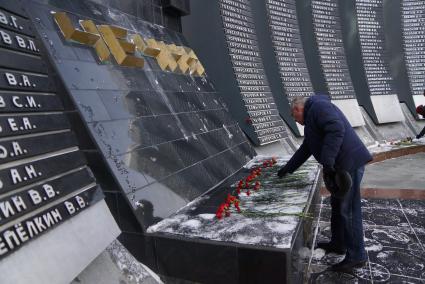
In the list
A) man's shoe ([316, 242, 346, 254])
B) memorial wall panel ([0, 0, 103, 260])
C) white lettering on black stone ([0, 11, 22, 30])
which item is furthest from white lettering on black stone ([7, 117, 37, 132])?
man's shoe ([316, 242, 346, 254])

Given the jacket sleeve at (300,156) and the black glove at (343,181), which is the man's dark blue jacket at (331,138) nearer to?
the black glove at (343,181)

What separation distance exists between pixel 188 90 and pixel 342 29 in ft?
23.6

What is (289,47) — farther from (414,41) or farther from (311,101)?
(311,101)

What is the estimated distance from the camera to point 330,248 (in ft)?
11.6

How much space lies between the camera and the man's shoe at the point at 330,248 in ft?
11.4

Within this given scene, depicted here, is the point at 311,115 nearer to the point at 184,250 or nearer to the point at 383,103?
the point at 184,250

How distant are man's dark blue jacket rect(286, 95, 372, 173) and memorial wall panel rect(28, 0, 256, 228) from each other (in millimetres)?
1431

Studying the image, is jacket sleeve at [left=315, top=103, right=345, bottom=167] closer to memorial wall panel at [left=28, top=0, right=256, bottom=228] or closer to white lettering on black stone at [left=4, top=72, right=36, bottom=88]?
memorial wall panel at [left=28, top=0, right=256, bottom=228]

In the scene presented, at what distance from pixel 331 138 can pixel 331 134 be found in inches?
1.5

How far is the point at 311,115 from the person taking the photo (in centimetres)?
315

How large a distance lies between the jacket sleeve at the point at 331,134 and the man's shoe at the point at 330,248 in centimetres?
108

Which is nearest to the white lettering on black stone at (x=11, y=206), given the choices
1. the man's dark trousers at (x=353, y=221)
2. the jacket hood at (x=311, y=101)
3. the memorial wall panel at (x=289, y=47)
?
the jacket hood at (x=311, y=101)

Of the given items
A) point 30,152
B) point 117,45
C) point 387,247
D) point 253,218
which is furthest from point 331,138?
point 117,45

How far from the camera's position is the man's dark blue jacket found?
295cm
